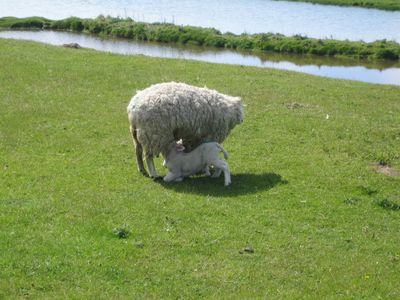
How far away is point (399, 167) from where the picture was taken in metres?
15.6

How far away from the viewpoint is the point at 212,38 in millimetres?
49562

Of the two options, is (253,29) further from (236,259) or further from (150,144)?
(236,259)

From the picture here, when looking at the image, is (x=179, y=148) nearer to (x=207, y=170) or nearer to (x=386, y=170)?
(x=207, y=170)

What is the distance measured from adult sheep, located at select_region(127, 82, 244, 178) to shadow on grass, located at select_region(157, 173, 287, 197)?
2.82 feet

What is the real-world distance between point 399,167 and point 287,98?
23.5ft

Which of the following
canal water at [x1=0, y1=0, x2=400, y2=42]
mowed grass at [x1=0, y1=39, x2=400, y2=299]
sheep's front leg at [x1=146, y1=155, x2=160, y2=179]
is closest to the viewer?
mowed grass at [x1=0, y1=39, x2=400, y2=299]

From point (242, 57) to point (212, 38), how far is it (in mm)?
6885

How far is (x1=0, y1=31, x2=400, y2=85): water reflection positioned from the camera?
38.1 metres

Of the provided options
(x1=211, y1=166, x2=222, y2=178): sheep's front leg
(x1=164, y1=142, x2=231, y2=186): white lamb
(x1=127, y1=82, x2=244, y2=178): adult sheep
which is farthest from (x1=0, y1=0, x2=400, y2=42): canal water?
(x1=164, y1=142, x2=231, y2=186): white lamb

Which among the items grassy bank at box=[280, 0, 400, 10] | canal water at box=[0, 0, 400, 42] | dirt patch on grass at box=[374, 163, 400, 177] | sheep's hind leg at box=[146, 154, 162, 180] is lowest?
dirt patch on grass at box=[374, 163, 400, 177]

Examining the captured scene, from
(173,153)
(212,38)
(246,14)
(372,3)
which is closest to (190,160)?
(173,153)

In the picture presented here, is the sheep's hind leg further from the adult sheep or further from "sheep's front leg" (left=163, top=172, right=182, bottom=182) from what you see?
"sheep's front leg" (left=163, top=172, right=182, bottom=182)

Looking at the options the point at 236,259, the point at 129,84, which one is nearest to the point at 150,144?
the point at 236,259

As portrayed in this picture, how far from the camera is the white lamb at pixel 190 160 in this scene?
13.9m
